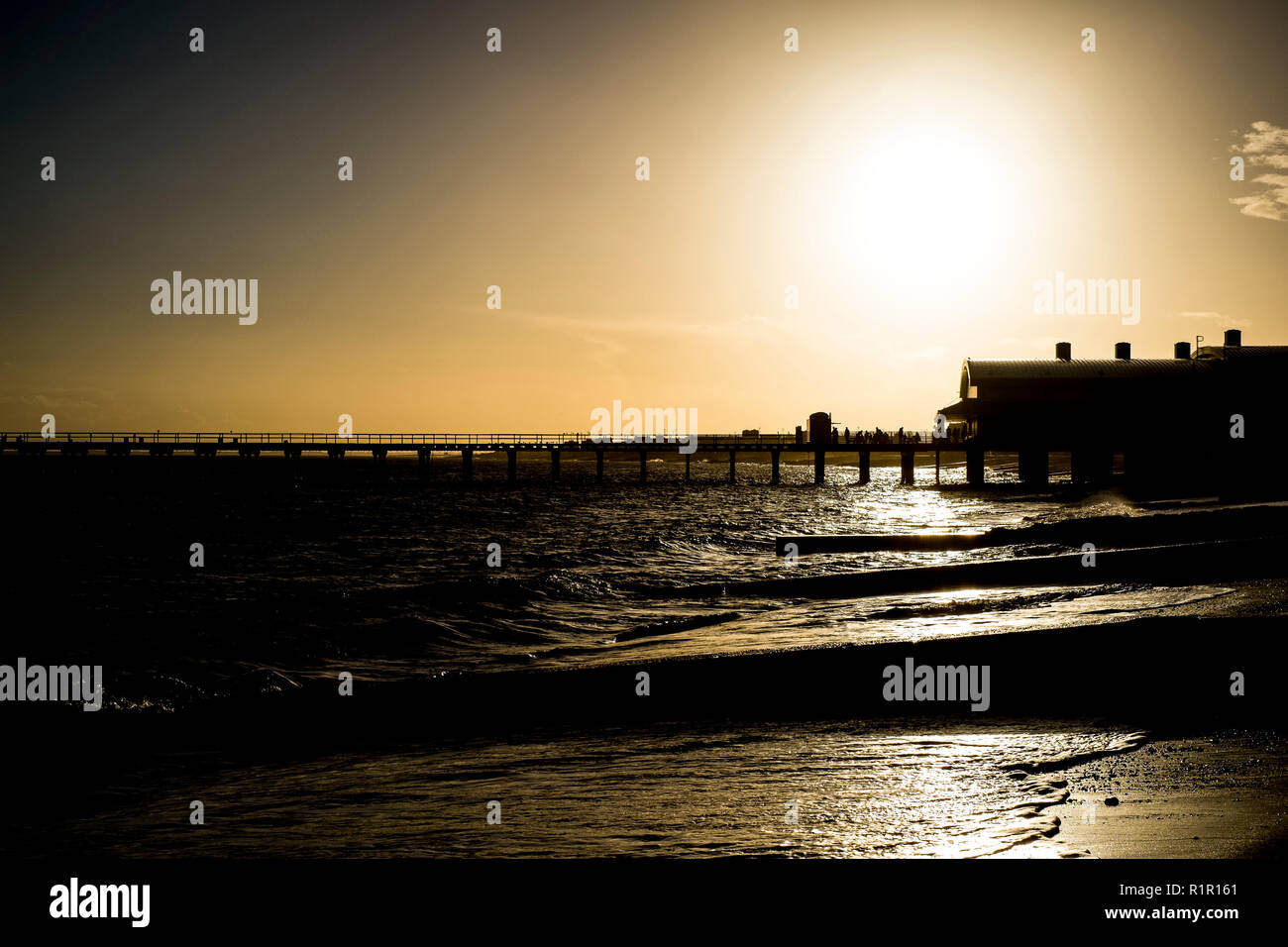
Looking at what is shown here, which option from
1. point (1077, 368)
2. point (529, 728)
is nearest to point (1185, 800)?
point (529, 728)

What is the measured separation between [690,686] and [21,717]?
7546 millimetres

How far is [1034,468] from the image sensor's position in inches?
2504

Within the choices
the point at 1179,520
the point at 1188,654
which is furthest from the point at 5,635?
the point at 1179,520

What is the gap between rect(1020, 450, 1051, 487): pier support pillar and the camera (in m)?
63.2

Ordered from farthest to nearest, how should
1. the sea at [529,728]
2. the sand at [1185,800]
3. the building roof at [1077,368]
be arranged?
the building roof at [1077,368] < the sea at [529,728] < the sand at [1185,800]

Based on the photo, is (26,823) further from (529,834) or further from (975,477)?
(975,477)

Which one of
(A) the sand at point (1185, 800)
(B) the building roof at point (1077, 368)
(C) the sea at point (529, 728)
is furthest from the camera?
(B) the building roof at point (1077, 368)

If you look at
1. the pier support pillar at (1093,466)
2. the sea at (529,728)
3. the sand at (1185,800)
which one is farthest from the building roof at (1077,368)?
the sand at (1185,800)

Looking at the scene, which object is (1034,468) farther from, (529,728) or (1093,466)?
(529,728)

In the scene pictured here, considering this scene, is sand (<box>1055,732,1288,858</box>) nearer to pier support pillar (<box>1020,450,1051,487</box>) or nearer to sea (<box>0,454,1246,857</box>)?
sea (<box>0,454,1246,857</box>)

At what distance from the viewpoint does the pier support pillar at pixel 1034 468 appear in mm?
63219

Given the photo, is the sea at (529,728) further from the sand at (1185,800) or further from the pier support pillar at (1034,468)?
the pier support pillar at (1034,468)

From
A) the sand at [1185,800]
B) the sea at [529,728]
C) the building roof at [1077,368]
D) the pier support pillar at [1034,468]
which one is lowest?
the sea at [529,728]
